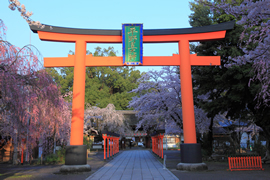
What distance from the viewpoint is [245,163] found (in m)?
11.0

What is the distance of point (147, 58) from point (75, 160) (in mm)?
6249

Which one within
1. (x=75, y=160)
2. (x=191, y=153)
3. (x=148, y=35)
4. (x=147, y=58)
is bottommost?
(x=75, y=160)

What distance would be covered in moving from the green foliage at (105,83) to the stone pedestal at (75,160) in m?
27.2

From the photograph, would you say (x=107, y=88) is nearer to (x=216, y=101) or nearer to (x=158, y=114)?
(x=158, y=114)

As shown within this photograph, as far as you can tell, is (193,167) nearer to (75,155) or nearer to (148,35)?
(75,155)

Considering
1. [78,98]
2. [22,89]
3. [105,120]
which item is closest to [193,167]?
[78,98]

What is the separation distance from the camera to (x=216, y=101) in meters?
12.1

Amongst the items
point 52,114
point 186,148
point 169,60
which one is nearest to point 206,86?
point 169,60

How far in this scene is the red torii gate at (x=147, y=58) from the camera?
11.1m

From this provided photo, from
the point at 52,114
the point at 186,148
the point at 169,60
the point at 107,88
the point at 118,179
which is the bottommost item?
the point at 118,179

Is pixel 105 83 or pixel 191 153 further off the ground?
pixel 105 83

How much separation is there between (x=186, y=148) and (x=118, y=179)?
12.6ft

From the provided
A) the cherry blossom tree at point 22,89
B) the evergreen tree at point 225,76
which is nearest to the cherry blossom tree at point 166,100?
the evergreen tree at point 225,76

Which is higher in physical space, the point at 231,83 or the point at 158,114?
the point at 231,83
